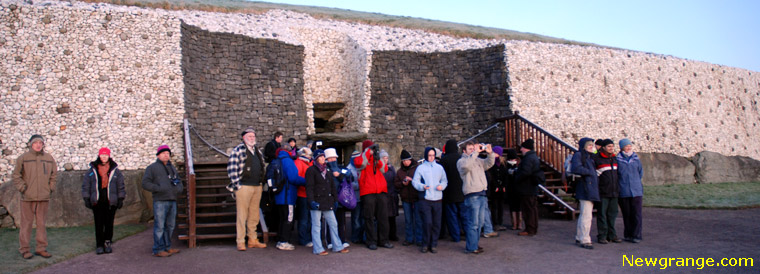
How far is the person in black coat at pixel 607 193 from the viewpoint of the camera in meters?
8.16

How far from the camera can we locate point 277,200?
815 cm

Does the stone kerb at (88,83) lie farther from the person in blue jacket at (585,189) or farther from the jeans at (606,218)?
the jeans at (606,218)

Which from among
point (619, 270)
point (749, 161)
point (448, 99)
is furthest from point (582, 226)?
point (749, 161)

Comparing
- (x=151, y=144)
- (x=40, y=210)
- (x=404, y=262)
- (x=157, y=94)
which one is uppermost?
(x=157, y=94)

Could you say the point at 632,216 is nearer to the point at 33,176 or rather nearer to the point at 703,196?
the point at 703,196

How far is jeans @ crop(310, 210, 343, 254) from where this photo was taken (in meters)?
7.68

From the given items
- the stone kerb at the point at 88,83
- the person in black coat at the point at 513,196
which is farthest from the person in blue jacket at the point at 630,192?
the stone kerb at the point at 88,83

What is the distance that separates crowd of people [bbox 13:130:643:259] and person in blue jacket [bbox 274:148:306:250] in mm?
16

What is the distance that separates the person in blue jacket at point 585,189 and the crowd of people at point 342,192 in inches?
0.6

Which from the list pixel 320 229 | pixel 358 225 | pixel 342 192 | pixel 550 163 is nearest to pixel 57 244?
pixel 320 229

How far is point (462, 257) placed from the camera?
745 cm

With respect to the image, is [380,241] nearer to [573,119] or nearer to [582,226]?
[582,226]

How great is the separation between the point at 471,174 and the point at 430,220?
0.94m

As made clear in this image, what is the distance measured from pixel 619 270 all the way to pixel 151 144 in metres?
10.8
